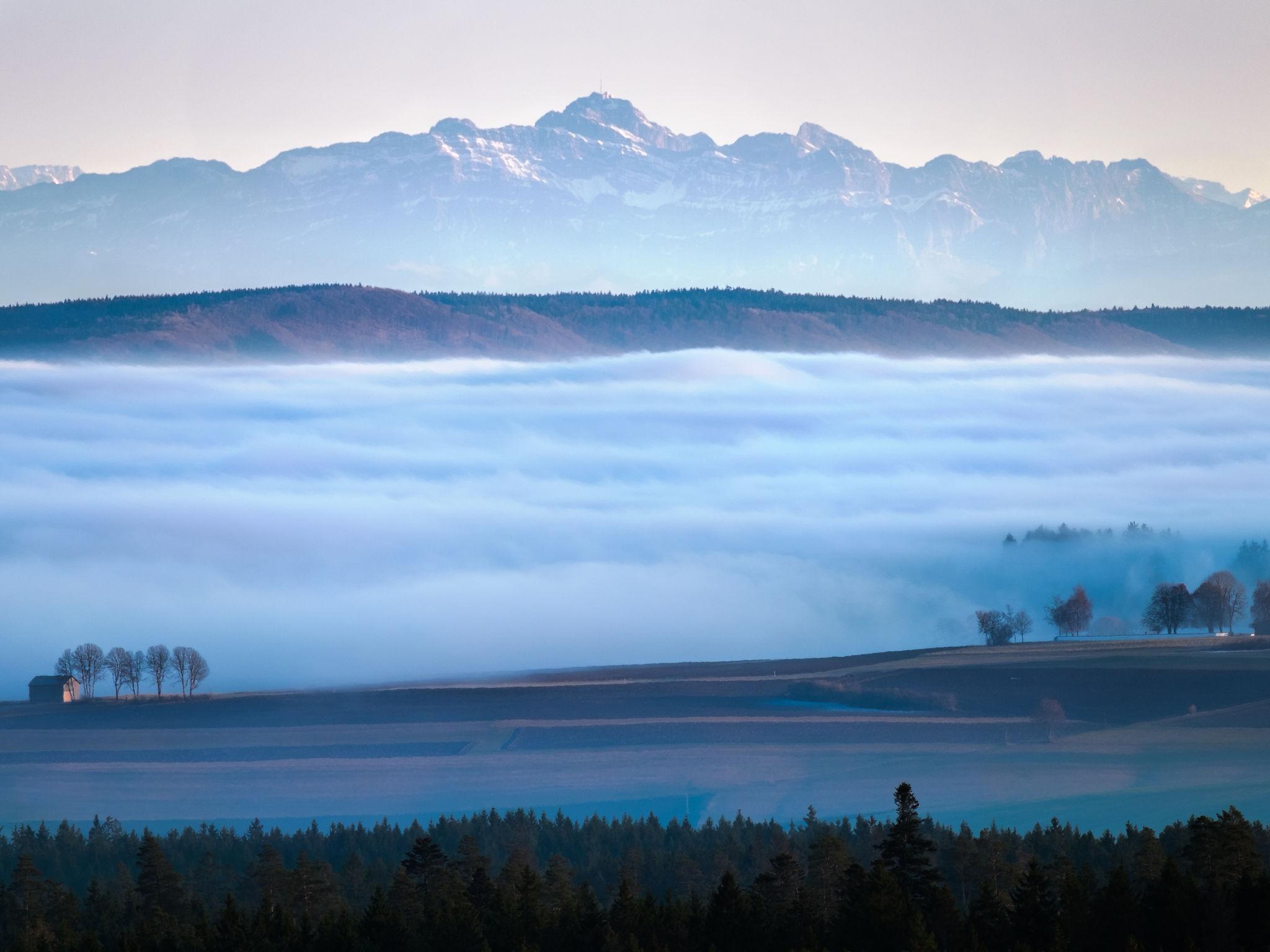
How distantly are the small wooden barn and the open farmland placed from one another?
10.3 feet

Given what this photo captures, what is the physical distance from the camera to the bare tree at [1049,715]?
154 meters

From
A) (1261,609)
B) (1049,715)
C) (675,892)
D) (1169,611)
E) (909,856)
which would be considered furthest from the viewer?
(1169,611)

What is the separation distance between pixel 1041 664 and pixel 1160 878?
106989 millimetres

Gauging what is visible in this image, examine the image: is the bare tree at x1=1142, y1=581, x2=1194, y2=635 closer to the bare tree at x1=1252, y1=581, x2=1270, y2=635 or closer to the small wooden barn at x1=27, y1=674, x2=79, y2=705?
the bare tree at x1=1252, y1=581, x2=1270, y2=635

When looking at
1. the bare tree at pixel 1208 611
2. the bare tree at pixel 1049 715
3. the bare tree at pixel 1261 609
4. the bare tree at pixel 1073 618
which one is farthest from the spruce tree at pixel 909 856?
the bare tree at pixel 1073 618

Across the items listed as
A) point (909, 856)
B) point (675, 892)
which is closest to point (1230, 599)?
point (675, 892)

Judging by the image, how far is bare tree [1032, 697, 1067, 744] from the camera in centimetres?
15375

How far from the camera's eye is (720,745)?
153000mm

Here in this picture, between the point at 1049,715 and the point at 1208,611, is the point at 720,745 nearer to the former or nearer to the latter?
the point at 1049,715

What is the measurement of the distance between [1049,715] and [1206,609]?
38.3m

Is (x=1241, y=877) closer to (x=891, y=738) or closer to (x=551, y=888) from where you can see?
(x=551, y=888)

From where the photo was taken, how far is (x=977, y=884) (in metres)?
78.3

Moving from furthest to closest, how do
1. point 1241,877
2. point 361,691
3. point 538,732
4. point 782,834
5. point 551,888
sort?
point 361,691 → point 538,732 → point 782,834 → point 551,888 → point 1241,877

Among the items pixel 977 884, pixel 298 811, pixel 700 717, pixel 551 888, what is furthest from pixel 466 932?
pixel 700 717
